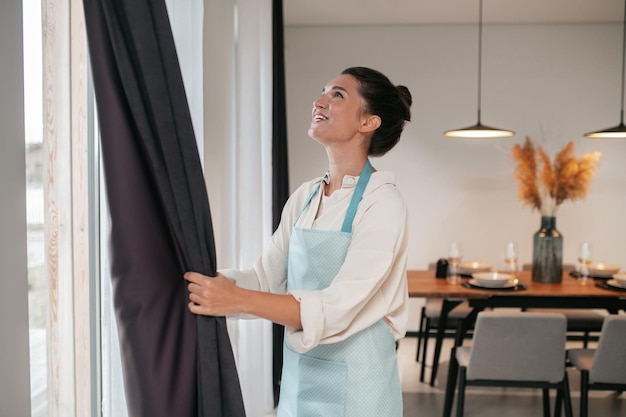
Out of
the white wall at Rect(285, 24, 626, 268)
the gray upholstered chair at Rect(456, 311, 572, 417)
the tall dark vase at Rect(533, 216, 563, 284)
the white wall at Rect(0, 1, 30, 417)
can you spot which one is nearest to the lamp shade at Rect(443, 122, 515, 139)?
the tall dark vase at Rect(533, 216, 563, 284)

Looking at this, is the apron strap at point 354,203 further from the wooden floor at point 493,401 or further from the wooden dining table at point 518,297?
the wooden floor at point 493,401

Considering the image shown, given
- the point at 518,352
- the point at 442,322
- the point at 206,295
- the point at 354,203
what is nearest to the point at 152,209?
the point at 206,295

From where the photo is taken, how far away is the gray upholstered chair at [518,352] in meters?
2.59

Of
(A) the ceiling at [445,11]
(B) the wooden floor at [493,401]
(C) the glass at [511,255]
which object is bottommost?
(B) the wooden floor at [493,401]

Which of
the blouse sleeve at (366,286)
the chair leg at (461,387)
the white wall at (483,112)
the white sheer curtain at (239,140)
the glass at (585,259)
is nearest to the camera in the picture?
the blouse sleeve at (366,286)

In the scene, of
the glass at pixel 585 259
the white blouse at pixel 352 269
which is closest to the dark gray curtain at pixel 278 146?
the white blouse at pixel 352 269

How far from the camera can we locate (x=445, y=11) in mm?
4641

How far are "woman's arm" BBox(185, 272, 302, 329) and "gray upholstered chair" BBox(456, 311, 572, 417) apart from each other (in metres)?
1.73

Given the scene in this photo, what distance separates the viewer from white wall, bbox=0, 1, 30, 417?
3.06ft

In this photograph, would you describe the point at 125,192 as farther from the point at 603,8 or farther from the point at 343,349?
the point at 603,8

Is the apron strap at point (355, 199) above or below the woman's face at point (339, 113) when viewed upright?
below

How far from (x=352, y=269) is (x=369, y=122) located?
1.54 feet

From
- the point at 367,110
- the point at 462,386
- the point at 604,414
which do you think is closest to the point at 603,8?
the point at 604,414

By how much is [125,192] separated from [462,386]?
233 cm
